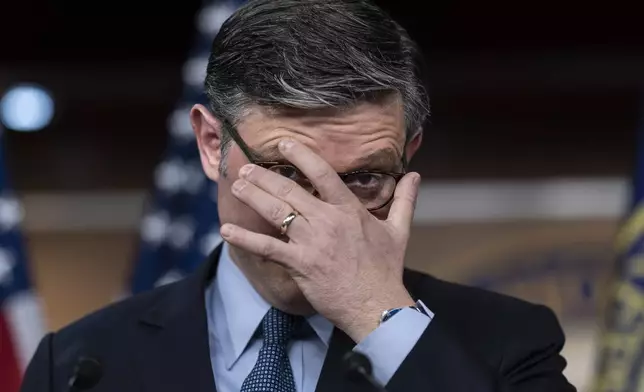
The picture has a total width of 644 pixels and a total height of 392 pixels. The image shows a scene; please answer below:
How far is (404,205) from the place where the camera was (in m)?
1.54

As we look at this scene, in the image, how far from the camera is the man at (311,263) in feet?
4.82

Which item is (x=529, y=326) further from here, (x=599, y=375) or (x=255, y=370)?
(x=599, y=375)

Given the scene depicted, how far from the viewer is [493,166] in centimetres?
452

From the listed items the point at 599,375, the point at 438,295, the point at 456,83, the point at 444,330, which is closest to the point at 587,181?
the point at 456,83

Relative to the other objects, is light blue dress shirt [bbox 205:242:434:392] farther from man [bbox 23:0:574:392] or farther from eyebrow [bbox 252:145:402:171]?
eyebrow [bbox 252:145:402:171]

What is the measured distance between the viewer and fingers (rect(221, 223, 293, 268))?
1.44 meters

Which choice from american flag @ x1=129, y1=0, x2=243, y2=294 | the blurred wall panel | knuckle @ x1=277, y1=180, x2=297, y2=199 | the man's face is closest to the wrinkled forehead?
the man's face

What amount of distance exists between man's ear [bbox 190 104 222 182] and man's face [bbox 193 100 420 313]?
43 millimetres

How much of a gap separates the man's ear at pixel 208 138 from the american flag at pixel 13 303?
1.52 m

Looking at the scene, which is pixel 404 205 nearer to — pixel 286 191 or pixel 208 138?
pixel 286 191

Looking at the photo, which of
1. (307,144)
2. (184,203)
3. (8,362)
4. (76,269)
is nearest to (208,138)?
(307,144)

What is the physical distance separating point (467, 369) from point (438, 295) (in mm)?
342

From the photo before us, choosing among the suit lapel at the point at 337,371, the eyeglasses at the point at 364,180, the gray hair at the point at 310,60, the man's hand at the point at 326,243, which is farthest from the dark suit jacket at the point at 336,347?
the gray hair at the point at 310,60

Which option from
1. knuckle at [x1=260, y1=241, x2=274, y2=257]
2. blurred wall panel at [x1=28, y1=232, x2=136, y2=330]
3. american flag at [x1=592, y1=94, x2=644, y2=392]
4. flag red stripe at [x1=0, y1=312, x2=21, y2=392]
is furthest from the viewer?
blurred wall panel at [x1=28, y1=232, x2=136, y2=330]
